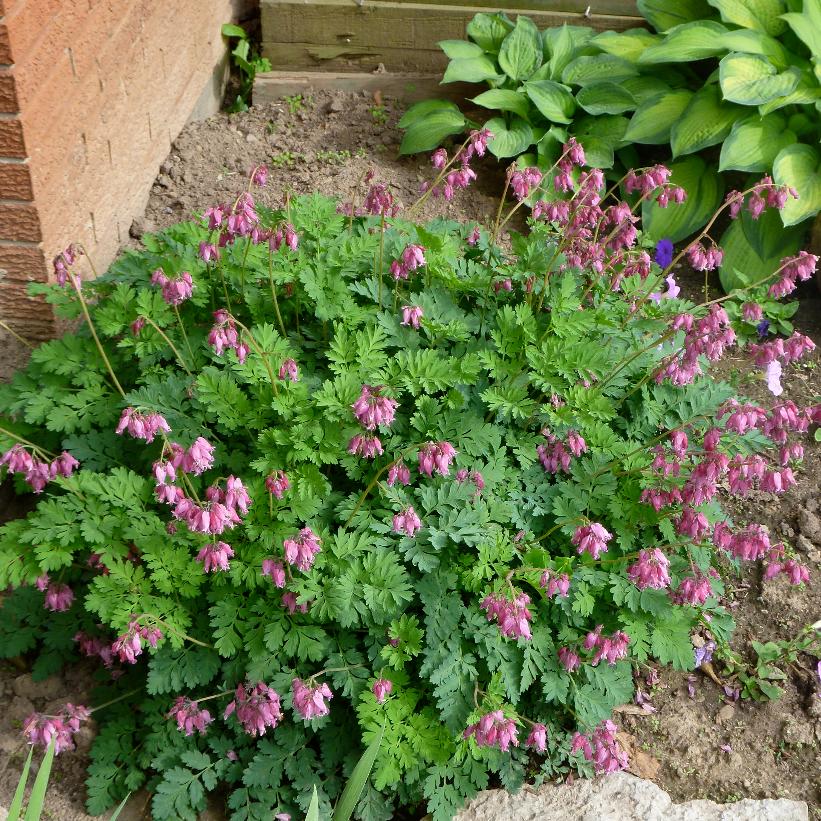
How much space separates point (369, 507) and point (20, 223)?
1.67 m

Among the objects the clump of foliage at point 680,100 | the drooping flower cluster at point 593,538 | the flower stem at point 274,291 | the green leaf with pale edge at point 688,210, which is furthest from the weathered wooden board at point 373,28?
the drooping flower cluster at point 593,538

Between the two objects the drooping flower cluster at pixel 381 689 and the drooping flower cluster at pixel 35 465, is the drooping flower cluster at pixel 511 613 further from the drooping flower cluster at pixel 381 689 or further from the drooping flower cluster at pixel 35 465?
the drooping flower cluster at pixel 35 465

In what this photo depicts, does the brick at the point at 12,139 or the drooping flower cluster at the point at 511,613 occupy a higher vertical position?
the brick at the point at 12,139

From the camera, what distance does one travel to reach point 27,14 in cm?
309

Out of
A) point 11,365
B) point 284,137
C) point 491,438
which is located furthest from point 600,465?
point 284,137

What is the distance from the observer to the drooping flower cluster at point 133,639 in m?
2.50

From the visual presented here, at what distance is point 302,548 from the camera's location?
2.51m

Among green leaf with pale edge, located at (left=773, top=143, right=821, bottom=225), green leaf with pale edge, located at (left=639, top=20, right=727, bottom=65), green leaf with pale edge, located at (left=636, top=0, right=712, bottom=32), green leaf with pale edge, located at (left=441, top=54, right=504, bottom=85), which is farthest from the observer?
green leaf with pale edge, located at (left=636, top=0, right=712, bottom=32)

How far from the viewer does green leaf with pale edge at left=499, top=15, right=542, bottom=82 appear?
4.90m

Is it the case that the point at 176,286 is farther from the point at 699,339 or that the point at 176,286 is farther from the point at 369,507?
the point at 699,339

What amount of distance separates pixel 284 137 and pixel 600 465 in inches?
114

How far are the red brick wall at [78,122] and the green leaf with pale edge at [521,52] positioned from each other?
1.64 meters

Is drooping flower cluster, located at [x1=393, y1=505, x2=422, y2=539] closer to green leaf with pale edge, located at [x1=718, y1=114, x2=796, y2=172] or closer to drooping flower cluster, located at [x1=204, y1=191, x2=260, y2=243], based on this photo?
drooping flower cluster, located at [x1=204, y1=191, x2=260, y2=243]

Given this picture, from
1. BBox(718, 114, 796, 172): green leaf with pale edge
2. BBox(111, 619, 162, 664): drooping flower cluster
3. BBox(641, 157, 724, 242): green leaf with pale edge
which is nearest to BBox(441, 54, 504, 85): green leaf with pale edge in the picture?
BBox(641, 157, 724, 242): green leaf with pale edge
